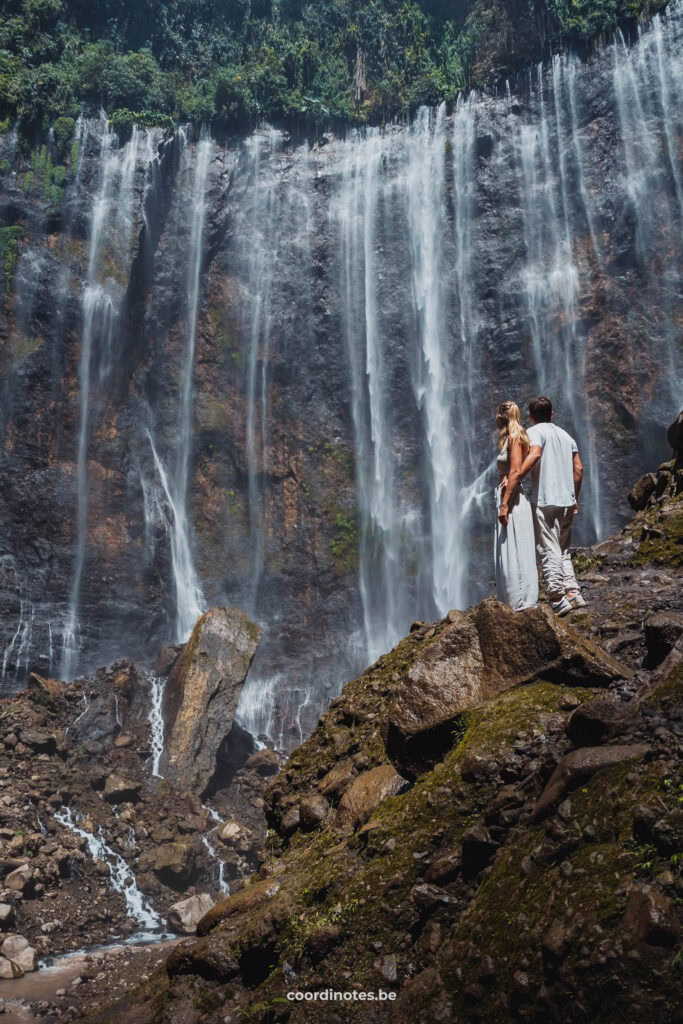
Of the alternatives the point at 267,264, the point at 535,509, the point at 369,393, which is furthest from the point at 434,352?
the point at 535,509

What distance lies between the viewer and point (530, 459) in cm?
471

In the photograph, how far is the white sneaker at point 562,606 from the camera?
4875mm

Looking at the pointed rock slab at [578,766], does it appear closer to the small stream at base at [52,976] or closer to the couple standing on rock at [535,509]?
the couple standing on rock at [535,509]

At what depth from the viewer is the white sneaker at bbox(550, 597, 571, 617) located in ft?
16.0

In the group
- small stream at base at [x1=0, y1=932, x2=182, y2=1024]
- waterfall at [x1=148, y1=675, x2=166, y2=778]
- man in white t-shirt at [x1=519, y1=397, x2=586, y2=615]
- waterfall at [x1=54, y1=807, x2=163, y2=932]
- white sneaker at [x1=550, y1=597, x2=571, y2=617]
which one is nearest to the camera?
white sneaker at [x1=550, y1=597, x2=571, y2=617]

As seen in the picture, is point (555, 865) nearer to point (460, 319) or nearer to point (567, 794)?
point (567, 794)

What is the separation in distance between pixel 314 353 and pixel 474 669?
21.6 m

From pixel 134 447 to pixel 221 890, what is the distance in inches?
579

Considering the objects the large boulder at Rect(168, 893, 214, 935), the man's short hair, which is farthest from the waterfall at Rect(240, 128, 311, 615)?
the man's short hair

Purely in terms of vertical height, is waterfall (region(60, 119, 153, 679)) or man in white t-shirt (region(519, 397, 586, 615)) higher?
waterfall (region(60, 119, 153, 679))

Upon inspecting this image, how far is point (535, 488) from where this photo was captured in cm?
519

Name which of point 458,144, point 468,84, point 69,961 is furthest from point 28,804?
point 468,84

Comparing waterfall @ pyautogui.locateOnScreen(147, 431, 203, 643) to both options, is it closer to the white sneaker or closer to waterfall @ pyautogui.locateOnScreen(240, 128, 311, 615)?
waterfall @ pyautogui.locateOnScreen(240, 128, 311, 615)

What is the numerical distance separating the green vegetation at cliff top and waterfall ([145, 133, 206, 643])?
2333 millimetres
